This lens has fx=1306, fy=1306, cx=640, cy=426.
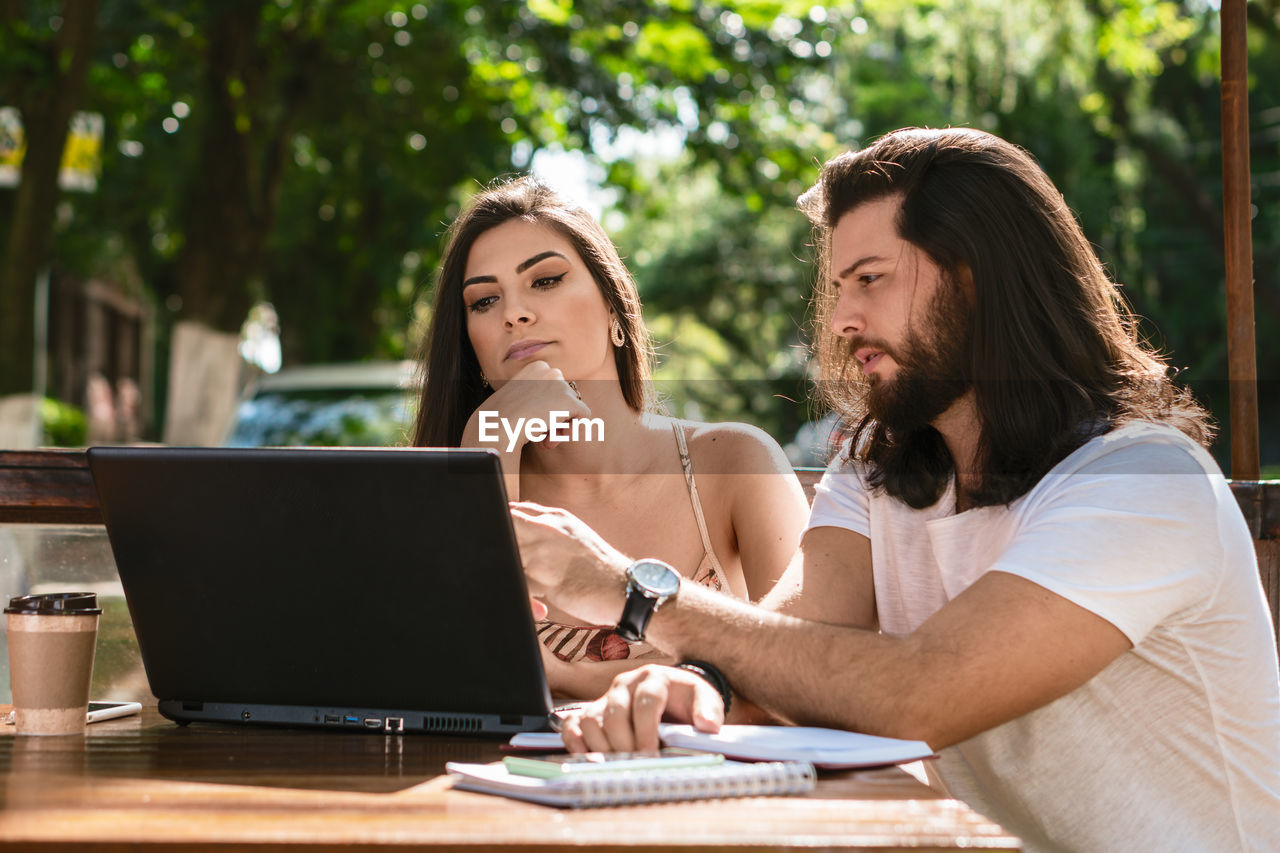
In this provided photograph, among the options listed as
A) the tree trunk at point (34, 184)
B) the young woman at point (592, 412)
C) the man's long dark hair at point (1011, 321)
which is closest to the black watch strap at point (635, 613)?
the man's long dark hair at point (1011, 321)

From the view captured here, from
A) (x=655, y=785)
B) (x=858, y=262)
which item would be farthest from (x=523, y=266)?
(x=655, y=785)

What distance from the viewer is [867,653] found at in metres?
A: 1.82

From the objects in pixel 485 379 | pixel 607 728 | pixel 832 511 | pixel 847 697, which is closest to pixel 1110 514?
pixel 847 697

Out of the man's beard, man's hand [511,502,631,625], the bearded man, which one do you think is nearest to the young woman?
the bearded man

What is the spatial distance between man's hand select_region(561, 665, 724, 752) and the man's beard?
2.47ft

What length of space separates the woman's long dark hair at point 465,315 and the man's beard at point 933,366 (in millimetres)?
939

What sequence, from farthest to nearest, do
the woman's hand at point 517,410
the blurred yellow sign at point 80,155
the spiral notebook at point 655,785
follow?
the blurred yellow sign at point 80,155 < the woman's hand at point 517,410 < the spiral notebook at point 655,785

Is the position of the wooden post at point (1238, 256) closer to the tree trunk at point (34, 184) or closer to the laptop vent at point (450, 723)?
the laptop vent at point (450, 723)

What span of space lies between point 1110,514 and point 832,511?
2.09ft

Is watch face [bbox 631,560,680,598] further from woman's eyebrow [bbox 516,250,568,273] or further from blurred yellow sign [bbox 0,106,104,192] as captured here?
blurred yellow sign [bbox 0,106,104,192]

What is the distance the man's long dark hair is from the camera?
2102mm

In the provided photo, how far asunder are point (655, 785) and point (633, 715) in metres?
0.26

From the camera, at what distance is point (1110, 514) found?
1.84 metres

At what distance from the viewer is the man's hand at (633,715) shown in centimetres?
159
